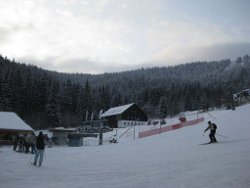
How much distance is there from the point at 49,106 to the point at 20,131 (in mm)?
38880

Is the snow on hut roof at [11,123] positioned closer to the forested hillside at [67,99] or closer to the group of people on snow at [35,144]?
the group of people on snow at [35,144]

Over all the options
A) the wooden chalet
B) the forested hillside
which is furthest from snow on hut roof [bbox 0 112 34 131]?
the forested hillside

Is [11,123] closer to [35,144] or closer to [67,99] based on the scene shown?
[35,144]

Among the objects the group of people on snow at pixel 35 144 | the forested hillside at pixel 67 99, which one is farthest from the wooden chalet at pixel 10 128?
the forested hillside at pixel 67 99

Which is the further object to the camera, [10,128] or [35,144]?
[10,128]

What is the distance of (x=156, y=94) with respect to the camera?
141125 millimetres

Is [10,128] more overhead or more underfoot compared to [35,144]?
more overhead

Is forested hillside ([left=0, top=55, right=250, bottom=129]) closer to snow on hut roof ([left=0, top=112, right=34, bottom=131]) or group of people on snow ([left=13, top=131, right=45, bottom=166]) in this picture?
snow on hut roof ([left=0, top=112, right=34, bottom=131])

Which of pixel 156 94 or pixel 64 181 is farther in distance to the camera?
pixel 156 94

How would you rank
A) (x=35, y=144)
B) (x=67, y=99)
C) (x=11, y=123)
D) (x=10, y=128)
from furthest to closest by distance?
(x=67, y=99)
(x=11, y=123)
(x=10, y=128)
(x=35, y=144)

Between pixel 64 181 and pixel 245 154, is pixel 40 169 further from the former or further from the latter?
pixel 245 154

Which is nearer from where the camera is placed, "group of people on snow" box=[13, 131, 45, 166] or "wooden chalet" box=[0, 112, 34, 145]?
"group of people on snow" box=[13, 131, 45, 166]

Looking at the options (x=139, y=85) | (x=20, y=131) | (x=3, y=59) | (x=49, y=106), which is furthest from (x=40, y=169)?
(x=139, y=85)

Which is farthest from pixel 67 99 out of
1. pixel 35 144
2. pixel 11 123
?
pixel 35 144
